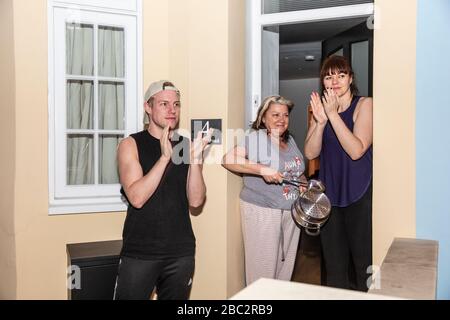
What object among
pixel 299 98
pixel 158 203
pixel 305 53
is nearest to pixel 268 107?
pixel 158 203

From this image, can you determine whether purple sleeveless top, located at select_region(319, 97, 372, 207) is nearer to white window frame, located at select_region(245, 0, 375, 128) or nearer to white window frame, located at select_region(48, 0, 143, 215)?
white window frame, located at select_region(245, 0, 375, 128)

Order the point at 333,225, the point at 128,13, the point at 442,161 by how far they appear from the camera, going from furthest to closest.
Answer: the point at 128,13 < the point at 333,225 < the point at 442,161

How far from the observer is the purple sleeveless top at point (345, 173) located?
1950 mm

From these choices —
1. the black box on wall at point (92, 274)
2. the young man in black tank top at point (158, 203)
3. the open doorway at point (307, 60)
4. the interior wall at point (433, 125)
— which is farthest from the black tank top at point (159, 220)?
the interior wall at point (433, 125)

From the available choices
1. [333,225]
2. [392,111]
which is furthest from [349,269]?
[392,111]

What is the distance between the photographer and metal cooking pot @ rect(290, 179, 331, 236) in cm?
197

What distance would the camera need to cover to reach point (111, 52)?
2457 mm

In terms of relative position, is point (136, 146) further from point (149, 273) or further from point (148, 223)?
point (149, 273)

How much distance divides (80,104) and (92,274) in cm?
94

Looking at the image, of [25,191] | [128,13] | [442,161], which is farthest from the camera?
[128,13]

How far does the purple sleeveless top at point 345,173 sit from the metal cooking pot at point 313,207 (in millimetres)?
41

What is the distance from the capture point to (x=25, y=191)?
7.32 feet

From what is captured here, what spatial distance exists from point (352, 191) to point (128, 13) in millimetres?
1598

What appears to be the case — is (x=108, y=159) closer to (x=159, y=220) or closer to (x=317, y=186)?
(x=159, y=220)
